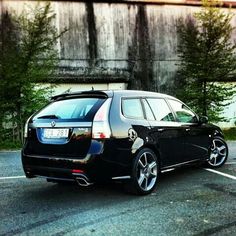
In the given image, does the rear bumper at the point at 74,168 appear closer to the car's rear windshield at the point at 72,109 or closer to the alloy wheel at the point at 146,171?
the alloy wheel at the point at 146,171

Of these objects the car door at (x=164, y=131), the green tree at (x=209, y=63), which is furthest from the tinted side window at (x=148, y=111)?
the green tree at (x=209, y=63)

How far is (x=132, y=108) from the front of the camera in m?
6.51

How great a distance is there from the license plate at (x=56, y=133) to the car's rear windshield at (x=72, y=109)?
196 mm

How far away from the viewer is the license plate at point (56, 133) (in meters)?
5.95

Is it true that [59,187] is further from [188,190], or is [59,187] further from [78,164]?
[188,190]

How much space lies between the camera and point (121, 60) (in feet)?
61.3

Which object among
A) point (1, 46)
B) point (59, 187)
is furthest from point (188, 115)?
point (1, 46)

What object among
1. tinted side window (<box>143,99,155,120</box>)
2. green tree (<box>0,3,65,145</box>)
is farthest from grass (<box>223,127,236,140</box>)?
tinted side window (<box>143,99,155,120</box>)

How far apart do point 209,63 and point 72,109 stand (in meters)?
11.5

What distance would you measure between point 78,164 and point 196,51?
40.2 feet

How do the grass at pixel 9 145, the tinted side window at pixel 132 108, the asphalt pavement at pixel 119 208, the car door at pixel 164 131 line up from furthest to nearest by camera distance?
the grass at pixel 9 145, the car door at pixel 164 131, the tinted side window at pixel 132 108, the asphalt pavement at pixel 119 208

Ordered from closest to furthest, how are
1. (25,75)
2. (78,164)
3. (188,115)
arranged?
1. (78,164)
2. (188,115)
3. (25,75)

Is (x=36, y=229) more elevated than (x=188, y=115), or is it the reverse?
(x=188, y=115)

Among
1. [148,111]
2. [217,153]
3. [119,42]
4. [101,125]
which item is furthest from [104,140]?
[119,42]
